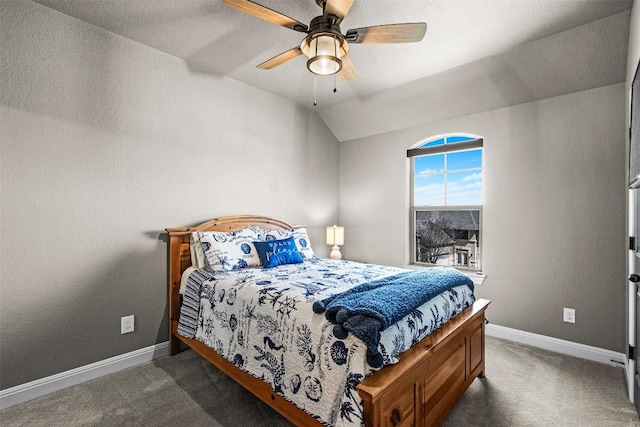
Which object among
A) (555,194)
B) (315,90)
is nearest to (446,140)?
(555,194)

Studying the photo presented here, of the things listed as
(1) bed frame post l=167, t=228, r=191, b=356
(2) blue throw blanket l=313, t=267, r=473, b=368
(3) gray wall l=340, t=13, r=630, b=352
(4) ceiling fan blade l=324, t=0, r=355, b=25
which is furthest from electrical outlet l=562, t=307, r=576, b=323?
(1) bed frame post l=167, t=228, r=191, b=356

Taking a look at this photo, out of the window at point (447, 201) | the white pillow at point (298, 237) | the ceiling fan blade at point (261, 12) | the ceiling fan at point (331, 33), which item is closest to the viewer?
the ceiling fan blade at point (261, 12)

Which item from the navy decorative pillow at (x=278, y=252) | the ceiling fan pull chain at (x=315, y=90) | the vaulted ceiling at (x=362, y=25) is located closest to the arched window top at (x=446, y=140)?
the vaulted ceiling at (x=362, y=25)

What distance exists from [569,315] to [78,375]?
4062mm

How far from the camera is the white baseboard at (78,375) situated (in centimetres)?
212

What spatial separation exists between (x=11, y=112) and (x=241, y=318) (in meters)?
2.07

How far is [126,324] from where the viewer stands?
2.64 metres

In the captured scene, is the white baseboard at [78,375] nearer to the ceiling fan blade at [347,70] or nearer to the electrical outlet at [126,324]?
the electrical outlet at [126,324]

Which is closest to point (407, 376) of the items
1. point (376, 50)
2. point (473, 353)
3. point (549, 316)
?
point (473, 353)

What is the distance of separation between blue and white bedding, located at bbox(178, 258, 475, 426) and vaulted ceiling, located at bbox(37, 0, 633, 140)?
6.31ft

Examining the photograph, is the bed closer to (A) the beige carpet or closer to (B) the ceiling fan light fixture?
(A) the beige carpet

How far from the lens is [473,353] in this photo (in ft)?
7.42

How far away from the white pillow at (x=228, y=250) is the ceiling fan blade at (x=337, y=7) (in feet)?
6.31

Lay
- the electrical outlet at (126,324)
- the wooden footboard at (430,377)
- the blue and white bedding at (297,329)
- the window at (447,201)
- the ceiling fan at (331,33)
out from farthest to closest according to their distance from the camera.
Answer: the window at (447,201)
the electrical outlet at (126,324)
the ceiling fan at (331,33)
the blue and white bedding at (297,329)
the wooden footboard at (430,377)
